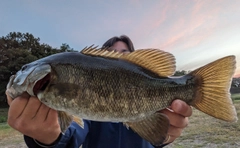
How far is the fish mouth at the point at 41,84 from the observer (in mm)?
1500

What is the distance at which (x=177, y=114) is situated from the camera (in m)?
1.78

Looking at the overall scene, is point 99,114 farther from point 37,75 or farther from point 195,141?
point 195,141

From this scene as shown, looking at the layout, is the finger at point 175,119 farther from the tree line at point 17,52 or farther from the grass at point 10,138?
the tree line at point 17,52

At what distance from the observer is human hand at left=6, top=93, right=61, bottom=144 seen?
5.07ft

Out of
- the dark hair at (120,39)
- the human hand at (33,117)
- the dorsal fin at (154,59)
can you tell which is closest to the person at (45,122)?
the human hand at (33,117)

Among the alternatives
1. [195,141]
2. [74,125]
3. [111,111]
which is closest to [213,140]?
[195,141]

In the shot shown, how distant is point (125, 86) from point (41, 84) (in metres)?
0.55

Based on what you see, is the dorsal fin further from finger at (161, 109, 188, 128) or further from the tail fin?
finger at (161, 109, 188, 128)

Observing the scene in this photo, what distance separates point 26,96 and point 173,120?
1098 millimetres

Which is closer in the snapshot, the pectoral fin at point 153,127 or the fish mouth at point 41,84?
the fish mouth at point 41,84

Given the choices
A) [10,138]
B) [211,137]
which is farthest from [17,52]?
[211,137]

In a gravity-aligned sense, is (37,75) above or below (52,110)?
above

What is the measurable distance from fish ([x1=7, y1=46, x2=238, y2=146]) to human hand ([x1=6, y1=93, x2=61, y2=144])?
64 millimetres

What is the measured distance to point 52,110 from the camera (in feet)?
5.33
